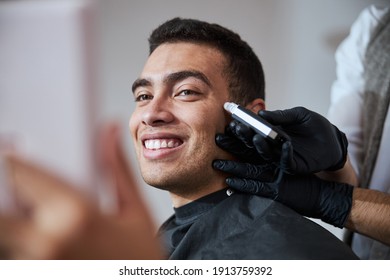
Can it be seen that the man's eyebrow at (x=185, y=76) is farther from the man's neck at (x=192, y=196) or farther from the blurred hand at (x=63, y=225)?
the blurred hand at (x=63, y=225)

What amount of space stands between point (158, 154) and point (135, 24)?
1.24 feet

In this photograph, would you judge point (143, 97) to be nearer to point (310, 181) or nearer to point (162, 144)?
point (162, 144)

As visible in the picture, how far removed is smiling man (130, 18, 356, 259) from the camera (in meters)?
1.11

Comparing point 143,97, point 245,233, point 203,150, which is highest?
point 143,97

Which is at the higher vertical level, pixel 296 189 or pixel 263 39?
pixel 263 39

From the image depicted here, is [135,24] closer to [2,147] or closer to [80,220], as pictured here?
[2,147]

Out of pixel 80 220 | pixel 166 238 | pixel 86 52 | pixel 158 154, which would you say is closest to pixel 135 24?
pixel 158 154

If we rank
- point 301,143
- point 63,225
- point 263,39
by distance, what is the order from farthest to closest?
1. point 263,39
2. point 301,143
3. point 63,225

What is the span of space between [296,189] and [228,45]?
0.40 metres

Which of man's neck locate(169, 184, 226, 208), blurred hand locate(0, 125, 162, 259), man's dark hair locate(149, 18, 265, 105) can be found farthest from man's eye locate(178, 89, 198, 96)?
blurred hand locate(0, 125, 162, 259)

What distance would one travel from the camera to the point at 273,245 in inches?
42.2

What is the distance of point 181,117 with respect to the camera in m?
1.19

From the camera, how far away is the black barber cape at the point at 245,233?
41.8 inches

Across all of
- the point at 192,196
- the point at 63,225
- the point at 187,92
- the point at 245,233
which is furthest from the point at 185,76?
the point at 63,225
